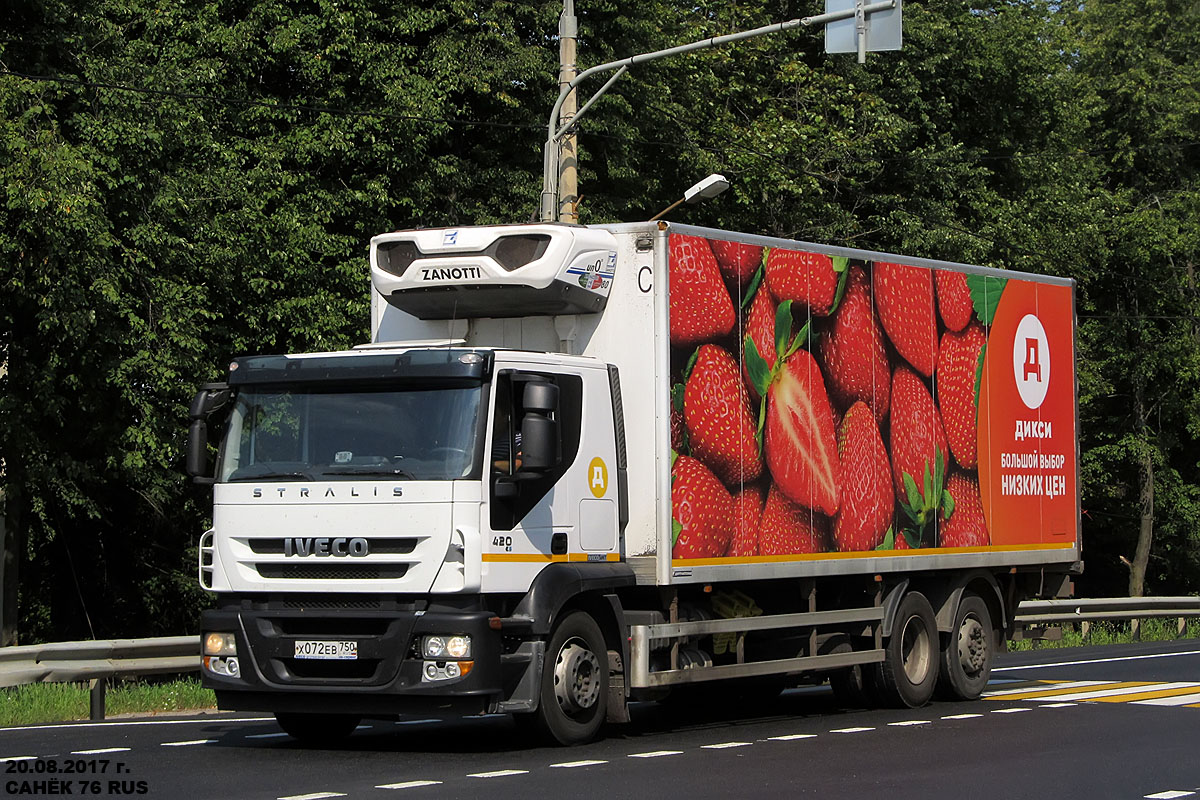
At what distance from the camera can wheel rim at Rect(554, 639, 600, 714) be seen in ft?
38.5

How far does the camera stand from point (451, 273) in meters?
12.5

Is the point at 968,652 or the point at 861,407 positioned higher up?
the point at 861,407

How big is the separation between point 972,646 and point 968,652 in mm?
92

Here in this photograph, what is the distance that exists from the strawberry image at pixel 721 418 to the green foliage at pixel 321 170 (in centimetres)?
896

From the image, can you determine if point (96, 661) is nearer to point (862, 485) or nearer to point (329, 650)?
point (329, 650)

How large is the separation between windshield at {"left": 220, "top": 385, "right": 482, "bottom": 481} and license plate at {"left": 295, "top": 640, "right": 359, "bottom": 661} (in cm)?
106

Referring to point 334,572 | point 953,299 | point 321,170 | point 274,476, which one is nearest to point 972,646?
point 953,299

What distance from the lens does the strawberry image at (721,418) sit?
496 inches

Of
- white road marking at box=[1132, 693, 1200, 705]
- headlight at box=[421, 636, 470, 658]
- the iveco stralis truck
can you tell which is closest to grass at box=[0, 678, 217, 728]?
the iveco stralis truck

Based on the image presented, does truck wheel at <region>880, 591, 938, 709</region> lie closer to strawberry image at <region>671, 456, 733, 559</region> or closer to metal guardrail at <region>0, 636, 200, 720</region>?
strawberry image at <region>671, 456, 733, 559</region>

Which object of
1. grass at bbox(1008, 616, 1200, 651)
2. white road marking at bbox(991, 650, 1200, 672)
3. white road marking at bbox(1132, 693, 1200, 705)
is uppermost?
white road marking at bbox(1132, 693, 1200, 705)

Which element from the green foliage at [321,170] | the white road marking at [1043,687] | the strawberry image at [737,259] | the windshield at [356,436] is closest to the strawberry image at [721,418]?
the strawberry image at [737,259]

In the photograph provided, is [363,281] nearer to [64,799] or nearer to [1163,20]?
[64,799]

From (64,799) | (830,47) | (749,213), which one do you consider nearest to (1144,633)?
(749,213)
